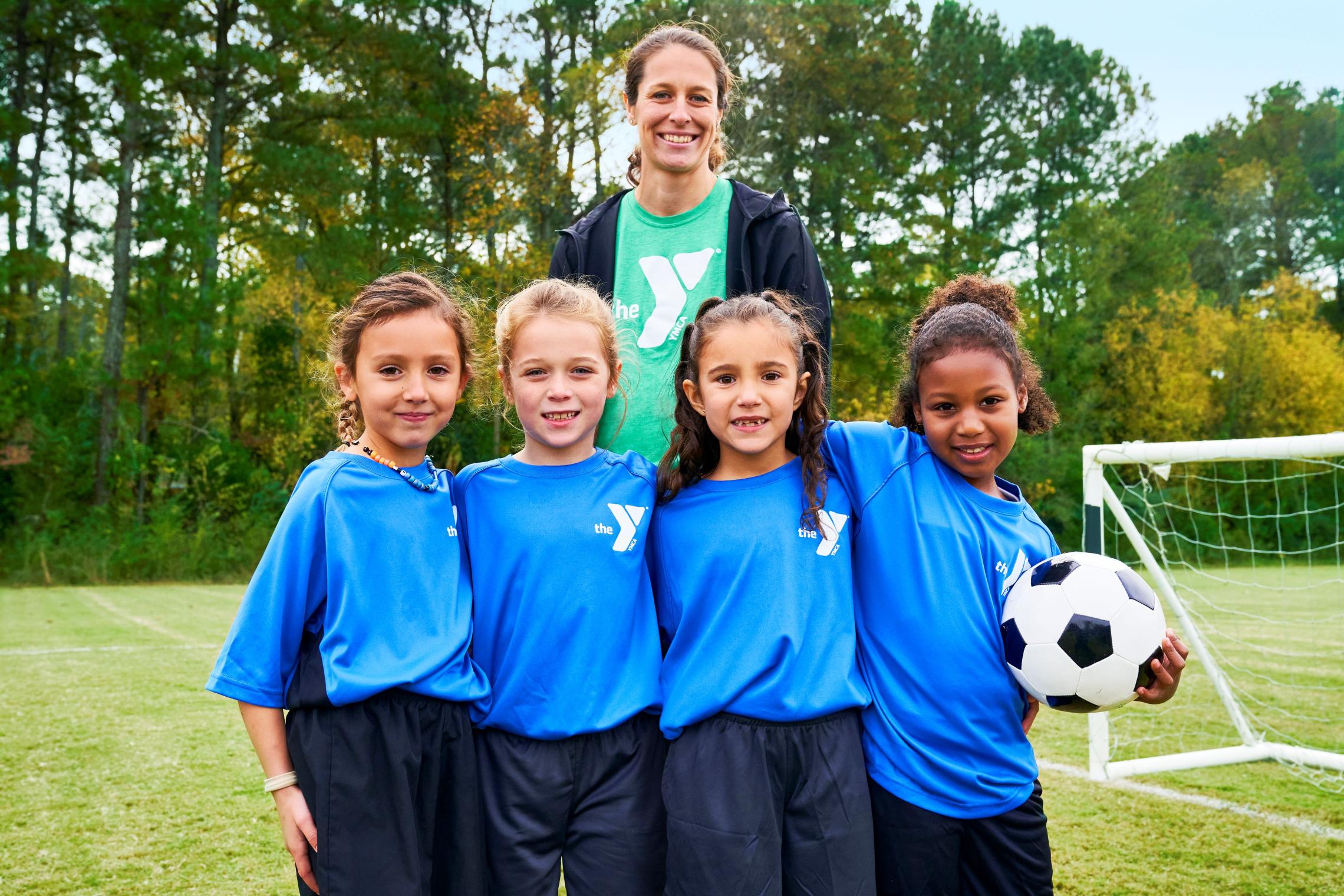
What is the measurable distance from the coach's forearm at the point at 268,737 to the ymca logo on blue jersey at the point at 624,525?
2.27 ft

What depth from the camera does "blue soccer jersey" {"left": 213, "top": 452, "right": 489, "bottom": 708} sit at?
181 cm

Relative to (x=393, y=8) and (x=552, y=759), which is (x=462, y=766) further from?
(x=393, y=8)

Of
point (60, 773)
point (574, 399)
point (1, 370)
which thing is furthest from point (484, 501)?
point (1, 370)

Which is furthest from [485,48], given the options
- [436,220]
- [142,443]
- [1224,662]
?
[1224,662]

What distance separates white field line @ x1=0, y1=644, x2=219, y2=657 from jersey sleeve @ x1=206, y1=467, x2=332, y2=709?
264 inches

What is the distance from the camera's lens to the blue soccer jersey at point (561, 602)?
189cm

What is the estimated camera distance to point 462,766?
1869mm

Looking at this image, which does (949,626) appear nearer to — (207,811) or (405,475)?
(405,475)

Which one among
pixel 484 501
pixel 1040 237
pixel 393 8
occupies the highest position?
pixel 393 8

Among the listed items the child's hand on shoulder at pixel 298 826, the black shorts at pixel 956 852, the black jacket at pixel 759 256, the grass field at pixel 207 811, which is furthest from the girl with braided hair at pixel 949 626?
the grass field at pixel 207 811

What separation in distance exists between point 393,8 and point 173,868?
18975mm

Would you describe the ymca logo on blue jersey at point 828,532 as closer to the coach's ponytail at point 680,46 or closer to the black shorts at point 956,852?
the black shorts at point 956,852

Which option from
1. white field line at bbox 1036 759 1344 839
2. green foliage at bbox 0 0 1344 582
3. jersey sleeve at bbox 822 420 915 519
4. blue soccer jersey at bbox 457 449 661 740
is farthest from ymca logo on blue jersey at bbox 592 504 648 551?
green foliage at bbox 0 0 1344 582

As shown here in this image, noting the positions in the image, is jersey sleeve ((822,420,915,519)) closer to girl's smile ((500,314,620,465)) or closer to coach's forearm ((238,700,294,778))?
girl's smile ((500,314,620,465))
